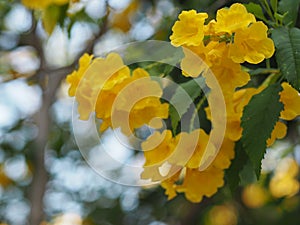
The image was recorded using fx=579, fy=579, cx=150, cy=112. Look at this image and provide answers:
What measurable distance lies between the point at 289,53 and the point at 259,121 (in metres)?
0.10

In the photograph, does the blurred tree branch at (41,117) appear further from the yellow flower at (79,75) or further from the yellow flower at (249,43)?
the yellow flower at (249,43)

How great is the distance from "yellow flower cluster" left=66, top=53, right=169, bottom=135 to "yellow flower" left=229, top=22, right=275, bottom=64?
A: 0.14m

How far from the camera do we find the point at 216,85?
73 cm

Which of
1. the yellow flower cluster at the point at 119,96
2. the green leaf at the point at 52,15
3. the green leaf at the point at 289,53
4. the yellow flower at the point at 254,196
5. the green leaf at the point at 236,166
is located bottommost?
the yellow flower at the point at 254,196

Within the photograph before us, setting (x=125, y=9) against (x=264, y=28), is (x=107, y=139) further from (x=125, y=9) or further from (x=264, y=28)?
(x=264, y=28)

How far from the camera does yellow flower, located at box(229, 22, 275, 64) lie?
0.67 metres

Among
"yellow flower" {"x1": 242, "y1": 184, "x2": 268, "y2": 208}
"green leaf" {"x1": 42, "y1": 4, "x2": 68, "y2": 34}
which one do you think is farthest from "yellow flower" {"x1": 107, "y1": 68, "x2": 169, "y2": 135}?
"yellow flower" {"x1": 242, "y1": 184, "x2": 268, "y2": 208}

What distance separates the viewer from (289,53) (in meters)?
0.67

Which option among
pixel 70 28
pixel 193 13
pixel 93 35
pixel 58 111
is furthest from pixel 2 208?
pixel 193 13

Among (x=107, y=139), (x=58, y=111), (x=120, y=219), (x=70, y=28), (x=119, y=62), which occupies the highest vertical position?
(x=119, y=62)

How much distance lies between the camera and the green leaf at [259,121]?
716 millimetres

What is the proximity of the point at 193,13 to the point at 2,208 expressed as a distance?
160 centimetres

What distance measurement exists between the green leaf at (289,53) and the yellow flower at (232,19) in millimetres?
48

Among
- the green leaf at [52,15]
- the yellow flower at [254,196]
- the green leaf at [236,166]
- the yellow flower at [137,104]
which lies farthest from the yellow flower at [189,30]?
the yellow flower at [254,196]
